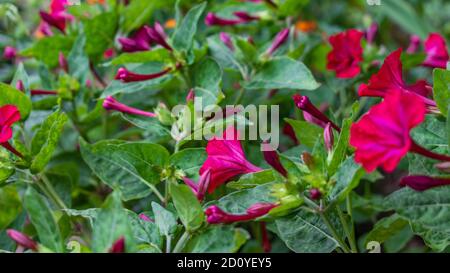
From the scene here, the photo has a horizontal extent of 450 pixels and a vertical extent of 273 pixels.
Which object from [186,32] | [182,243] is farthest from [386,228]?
[186,32]

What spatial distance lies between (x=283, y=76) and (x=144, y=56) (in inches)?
12.2

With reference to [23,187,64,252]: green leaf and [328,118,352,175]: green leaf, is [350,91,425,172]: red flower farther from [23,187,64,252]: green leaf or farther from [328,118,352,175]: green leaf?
[23,187,64,252]: green leaf

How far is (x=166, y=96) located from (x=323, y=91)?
52 centimetres

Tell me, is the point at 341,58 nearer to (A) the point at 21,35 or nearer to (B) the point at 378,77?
(B) the point at 378,77

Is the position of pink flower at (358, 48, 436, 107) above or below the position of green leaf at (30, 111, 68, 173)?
above

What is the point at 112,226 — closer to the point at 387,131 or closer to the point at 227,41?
the point at 387,131

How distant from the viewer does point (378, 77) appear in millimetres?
1025

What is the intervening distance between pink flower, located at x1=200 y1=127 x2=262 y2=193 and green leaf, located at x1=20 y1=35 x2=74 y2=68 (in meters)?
0.75

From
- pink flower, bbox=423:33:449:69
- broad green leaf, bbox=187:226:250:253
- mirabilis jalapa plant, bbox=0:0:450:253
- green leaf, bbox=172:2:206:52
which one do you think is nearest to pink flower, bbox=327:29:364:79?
mirabilis jalapa plant, bbox=0:0:450:253

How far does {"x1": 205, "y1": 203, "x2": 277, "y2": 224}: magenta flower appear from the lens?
92 cm

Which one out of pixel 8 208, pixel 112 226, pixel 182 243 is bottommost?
pixel 8 208

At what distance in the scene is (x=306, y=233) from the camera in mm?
1080

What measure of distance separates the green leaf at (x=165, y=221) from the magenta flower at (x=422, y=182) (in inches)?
14.0

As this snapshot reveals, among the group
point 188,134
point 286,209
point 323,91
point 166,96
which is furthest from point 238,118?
point 323,91
